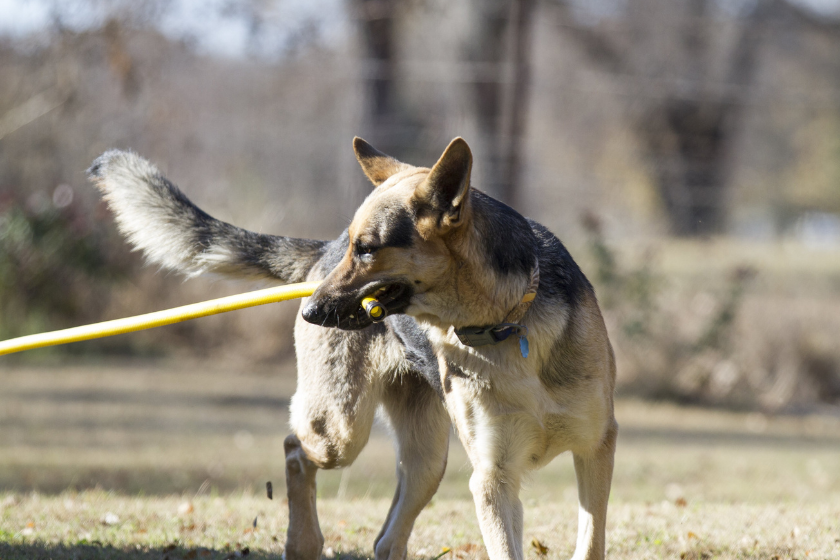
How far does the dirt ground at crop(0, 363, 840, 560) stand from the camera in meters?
4.44

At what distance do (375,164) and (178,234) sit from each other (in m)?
1.22

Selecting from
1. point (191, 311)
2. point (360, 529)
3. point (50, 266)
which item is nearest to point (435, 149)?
point (50, 266)

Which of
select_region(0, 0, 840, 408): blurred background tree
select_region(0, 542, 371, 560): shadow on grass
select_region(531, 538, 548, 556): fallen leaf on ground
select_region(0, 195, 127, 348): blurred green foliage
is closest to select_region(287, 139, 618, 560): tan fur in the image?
select_region(531, 538, 548, 556): fallen leaf on ground

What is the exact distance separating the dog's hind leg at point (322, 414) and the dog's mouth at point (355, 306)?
2.65 feet

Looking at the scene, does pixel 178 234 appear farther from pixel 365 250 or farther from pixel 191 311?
pixel 365 250

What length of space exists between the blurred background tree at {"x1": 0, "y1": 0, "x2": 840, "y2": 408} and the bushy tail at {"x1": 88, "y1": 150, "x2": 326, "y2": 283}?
679cm

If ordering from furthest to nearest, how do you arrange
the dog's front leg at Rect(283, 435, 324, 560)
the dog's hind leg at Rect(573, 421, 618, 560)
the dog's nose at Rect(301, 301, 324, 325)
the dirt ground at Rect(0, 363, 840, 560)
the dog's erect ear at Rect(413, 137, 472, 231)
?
the dirt ground at Rect(0, 363, 840, 560) → the dog's front leg at Rect(283, 435, 324, 560) → the dog's hind leg at Rect(573, 421, 618, 560) → the dog's nose at Rect(301, 301, 324, 325) → the dog's erect ear at Rect(413, 137, 472, 231)

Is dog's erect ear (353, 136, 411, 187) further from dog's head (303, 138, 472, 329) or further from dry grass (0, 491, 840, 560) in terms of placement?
dry grass (0, 491, 840, 560)

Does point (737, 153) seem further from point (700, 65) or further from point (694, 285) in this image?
point (694, 285)

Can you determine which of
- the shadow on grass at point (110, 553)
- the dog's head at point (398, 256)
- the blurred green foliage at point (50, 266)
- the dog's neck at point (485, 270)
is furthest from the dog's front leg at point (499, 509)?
the blurred green foliage at point (50, 266)

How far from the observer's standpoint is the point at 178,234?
4.33 metres

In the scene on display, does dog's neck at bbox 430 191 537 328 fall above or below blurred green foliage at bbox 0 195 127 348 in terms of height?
above

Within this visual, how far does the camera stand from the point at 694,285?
1138 cm

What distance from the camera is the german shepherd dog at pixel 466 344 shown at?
10.4ft
